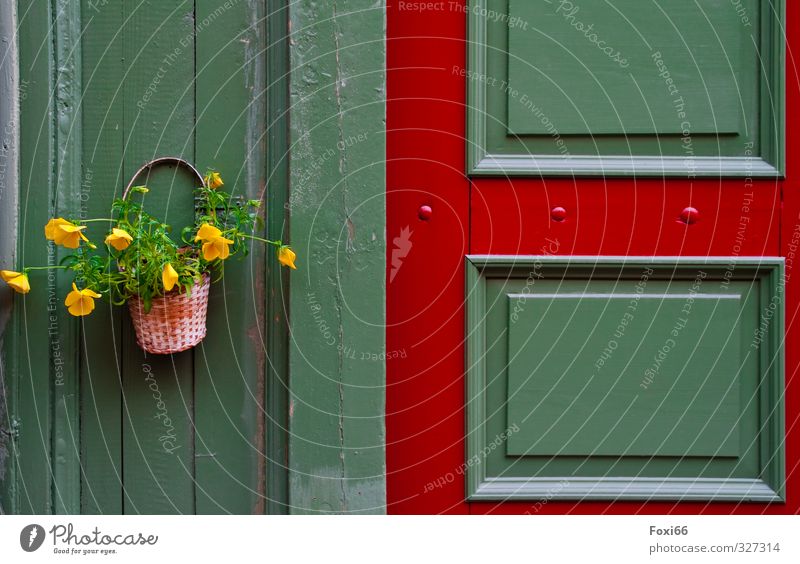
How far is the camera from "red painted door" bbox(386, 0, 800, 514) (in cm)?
179

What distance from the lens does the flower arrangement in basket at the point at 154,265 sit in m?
1.54

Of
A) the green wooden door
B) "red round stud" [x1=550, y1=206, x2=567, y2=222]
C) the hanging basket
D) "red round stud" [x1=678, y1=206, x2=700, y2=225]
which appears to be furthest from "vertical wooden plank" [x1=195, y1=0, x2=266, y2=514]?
"red round stud" [x1=678, y1=206, x2=700, y2=225]

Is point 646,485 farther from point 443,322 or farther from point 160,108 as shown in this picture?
point 160,108

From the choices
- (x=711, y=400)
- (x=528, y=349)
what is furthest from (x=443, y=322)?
(x=711, y=400)

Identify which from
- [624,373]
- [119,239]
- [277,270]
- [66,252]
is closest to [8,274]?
[66,252]

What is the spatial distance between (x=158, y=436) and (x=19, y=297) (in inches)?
17.3

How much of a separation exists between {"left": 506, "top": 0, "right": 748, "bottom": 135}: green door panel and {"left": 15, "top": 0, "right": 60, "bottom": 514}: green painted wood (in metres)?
1.05

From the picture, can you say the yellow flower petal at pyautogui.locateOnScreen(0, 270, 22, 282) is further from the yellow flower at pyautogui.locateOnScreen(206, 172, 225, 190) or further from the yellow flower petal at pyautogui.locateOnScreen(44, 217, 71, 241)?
the yellow flower at pyautogui.locateOnScreen(206, 172, 225, 190)

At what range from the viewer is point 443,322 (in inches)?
71.4

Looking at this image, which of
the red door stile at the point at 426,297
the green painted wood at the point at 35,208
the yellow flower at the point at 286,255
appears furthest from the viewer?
the red door stile at the point at 426,297

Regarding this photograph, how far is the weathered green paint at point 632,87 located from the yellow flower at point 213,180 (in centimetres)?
58

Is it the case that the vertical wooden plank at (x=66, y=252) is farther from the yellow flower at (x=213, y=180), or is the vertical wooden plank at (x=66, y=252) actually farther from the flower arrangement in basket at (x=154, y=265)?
the yellow flower at (x=213, y=180)

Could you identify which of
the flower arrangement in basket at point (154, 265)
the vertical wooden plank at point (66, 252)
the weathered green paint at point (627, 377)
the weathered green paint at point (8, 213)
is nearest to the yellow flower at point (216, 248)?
the flower arrangement in basket at point (154, 265)
